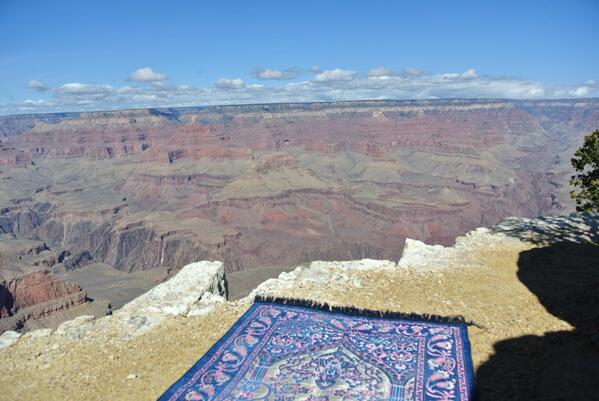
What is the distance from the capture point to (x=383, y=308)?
11422 millimetres

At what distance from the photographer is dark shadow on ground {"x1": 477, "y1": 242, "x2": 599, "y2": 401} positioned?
767 centimetres

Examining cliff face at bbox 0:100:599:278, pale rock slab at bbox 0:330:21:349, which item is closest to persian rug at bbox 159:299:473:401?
pale rock slab at bbox 0:330:21:349

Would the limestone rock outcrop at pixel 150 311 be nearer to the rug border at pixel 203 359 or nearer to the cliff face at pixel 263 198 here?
the rug border at pixel 203 359

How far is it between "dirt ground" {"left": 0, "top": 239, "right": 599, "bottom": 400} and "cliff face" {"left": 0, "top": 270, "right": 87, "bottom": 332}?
5097 centimetres

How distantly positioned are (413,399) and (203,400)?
3650 mm

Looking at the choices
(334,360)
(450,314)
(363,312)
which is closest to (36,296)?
(363,312)

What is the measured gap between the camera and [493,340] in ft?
31.4

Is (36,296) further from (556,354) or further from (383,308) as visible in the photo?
(556,354)

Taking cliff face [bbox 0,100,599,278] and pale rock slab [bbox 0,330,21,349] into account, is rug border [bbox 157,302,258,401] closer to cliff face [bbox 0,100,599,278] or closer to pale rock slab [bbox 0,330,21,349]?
pale rock slab [bbox 0,330,21,349]

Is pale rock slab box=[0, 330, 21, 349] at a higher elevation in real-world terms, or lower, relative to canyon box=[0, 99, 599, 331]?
higher

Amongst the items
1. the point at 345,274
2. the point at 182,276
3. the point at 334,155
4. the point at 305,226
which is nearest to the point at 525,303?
the point at 345,274

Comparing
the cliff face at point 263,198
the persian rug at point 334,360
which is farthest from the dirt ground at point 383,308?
the cliff face at point 263,198

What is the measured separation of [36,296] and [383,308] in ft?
192

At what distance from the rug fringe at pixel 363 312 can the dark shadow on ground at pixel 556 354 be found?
132 centimetres
